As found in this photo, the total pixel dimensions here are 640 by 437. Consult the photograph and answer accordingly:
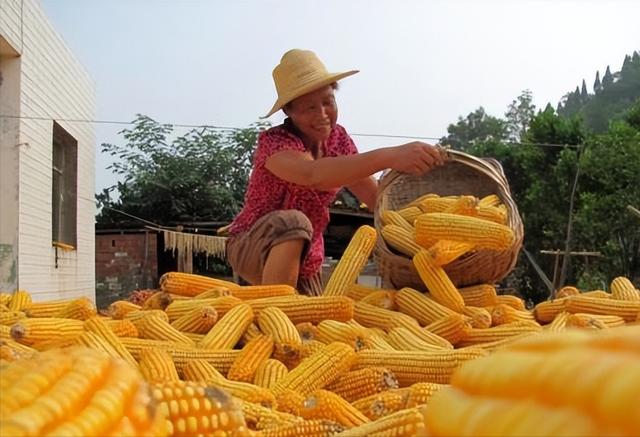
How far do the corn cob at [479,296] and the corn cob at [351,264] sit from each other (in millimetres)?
455

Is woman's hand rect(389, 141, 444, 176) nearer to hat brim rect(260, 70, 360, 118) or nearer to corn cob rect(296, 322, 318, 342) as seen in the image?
hat brim rect(260, 70, 360, 118)

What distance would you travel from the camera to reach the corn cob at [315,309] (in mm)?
2717

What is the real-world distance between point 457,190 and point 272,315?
1900mm

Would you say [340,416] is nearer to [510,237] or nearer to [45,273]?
[510,237]

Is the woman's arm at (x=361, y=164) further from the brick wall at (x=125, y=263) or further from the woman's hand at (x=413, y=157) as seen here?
the brick wall at (x=125, y=263)

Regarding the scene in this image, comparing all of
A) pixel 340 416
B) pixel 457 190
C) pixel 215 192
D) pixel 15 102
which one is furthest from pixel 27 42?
pixel 215 192

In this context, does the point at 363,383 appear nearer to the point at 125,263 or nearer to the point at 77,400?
the point at 77,400

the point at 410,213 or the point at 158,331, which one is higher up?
the point at 410,213

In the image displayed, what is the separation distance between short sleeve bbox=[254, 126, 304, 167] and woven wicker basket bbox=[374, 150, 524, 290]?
499 millimetres

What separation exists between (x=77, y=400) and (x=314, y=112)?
10.5 feet

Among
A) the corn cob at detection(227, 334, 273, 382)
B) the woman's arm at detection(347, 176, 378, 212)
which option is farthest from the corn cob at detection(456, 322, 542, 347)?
the woman's arm at detection(347, 176, 378, 212)

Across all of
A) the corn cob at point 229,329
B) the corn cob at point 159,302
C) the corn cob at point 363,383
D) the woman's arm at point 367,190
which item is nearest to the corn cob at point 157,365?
the corn cob at point 229,329

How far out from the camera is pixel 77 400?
2.13 feet

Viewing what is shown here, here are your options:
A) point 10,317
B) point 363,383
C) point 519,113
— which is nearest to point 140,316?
point 10,317
